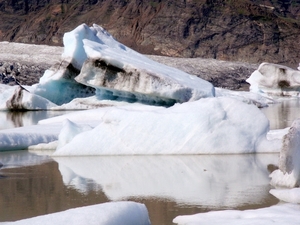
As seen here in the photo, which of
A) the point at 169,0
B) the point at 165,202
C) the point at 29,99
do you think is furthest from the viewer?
the point at 169,0

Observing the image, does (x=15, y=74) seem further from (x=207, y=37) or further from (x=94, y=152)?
(x=207, y=37)

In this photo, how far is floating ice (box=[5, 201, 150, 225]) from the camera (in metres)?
3.02

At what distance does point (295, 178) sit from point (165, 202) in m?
1.01

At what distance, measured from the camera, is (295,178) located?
460 cm

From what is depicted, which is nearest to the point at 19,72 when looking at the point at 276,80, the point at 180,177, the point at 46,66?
the point at 46,66

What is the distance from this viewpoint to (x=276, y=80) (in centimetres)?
2122

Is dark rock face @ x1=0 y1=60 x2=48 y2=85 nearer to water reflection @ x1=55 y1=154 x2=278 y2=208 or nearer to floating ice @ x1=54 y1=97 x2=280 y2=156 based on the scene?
floating ice @ x1=54 y1=97 x2=280 y2=156

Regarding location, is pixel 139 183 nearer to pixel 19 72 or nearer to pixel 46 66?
pixel 19 72

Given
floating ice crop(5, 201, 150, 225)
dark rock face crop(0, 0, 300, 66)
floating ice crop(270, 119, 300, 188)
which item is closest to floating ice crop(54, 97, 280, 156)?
floating ice crop(270, 119, 300, 188)

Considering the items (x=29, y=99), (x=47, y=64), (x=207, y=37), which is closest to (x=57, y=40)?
(x=207, y=37)

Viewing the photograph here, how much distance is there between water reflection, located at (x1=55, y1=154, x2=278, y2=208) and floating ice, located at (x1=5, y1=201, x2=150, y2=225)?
2.76 feet

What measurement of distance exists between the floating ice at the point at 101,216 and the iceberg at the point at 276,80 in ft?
59.2

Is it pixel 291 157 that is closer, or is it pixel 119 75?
pixel 291 157

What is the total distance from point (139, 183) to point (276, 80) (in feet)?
55.3
